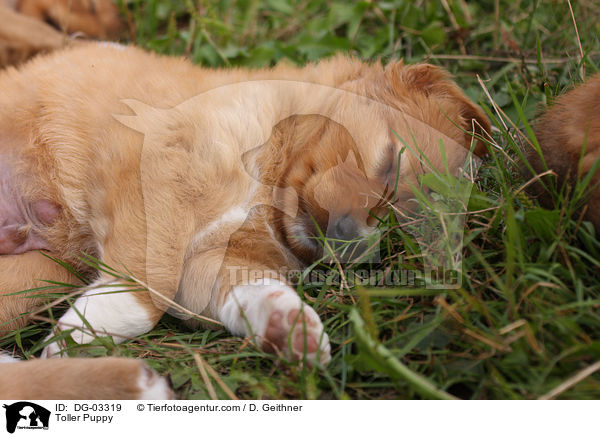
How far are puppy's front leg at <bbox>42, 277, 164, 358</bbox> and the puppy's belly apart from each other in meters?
0.63

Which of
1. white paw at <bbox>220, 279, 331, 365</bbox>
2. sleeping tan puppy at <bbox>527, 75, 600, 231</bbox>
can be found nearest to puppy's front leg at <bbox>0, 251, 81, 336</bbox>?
white paw at <bbox>220, 279, 331, 365</bbox>

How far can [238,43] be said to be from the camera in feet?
15.3

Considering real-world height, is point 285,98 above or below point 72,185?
above

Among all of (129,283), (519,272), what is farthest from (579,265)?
(129,283)

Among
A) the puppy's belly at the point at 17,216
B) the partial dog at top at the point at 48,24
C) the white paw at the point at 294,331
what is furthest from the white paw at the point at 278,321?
the partial dog at top at the point at 48,24

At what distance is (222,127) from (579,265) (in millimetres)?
1701

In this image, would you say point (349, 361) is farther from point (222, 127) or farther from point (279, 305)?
point (222, 127)

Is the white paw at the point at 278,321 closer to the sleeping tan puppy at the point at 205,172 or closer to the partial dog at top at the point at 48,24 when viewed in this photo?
the sleeping tan puppy at the point at 205,172

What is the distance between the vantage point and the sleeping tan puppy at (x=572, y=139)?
2.17 metres

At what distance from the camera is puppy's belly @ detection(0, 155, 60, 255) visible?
2.81 metres

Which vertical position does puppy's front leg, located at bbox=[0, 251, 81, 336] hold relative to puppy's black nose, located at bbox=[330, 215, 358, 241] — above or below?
below
